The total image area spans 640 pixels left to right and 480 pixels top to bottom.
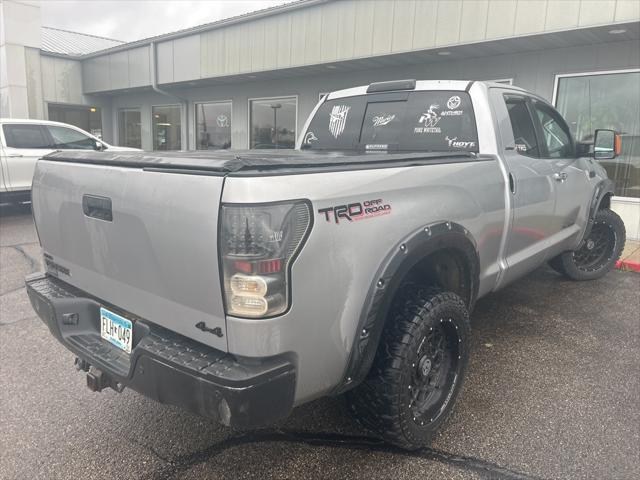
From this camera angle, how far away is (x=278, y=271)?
1778 millimetres

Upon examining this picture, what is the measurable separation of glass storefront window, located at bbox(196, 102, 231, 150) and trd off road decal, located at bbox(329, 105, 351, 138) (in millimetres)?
9265

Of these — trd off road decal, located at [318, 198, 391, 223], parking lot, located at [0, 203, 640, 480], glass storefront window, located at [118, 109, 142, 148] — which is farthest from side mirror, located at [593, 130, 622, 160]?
glass storefront window, located at [118, 109, 142, 148]

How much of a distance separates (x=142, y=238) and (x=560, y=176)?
3.50m

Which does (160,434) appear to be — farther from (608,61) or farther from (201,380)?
(608,61)

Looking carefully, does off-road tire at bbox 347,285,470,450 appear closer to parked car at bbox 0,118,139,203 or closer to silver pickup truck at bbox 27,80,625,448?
silver pickup truck at bbox 27,80,625,448

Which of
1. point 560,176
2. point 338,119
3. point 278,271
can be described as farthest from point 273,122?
point 278,271

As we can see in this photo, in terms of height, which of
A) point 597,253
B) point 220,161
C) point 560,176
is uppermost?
point 220,161

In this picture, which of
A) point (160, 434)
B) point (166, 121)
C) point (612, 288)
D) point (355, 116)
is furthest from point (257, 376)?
point (166, 121)

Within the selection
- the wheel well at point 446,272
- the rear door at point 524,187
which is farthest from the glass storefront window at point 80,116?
the wheel well at point 446,272

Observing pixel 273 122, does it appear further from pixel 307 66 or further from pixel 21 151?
pixel 21 151

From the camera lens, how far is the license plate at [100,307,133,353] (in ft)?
7.34

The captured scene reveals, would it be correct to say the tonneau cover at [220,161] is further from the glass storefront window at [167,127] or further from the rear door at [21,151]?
the glass storefront window at [167,127]

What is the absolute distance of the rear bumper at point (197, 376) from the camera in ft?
5.82

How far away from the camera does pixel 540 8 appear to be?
6719mm
